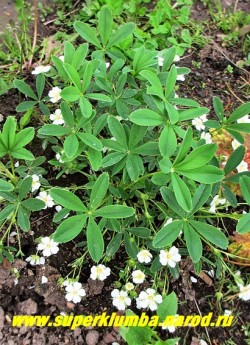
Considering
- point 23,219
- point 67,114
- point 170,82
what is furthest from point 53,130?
point 170,82

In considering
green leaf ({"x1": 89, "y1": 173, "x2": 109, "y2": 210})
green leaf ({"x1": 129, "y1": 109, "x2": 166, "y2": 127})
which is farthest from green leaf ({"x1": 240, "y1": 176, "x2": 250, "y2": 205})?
green leaf ({"x1": 89, "y1": 173, "x2": 109, "y2": 210})

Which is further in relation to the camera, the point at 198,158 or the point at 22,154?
the point at 22,154

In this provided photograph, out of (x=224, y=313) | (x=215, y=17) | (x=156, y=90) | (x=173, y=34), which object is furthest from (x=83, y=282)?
(x=215, y=17)

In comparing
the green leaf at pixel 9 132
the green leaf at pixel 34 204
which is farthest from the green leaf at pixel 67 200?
the green leaf at pixel 9 132

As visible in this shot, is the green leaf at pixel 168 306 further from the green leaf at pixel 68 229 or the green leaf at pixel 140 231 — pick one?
the green leaf at pixel 68 229

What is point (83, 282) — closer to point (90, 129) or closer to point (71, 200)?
point (71, 200)

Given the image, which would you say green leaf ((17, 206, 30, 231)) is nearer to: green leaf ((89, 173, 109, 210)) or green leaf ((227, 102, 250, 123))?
green leaf ((89, 173, 109, 210))

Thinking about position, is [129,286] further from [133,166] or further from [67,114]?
[67,114]
